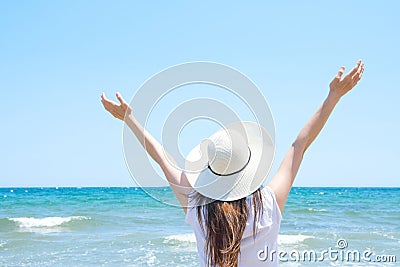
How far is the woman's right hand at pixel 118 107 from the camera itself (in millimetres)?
2078

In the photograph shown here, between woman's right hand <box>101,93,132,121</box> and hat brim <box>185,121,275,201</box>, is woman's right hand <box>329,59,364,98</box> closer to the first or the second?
hat brim <box>185,121,275,201</box>

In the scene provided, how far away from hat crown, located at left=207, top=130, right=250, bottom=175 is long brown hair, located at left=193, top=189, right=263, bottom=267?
4.6 inches

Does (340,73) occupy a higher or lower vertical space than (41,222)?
higher

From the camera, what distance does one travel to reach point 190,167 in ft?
6.44

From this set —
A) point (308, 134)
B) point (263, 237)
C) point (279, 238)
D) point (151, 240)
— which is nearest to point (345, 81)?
point (308, 134)

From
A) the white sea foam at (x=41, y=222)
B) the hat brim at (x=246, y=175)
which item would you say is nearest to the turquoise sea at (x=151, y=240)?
the white sea foam at (x=41, y=222)

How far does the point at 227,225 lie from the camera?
1.81 metres

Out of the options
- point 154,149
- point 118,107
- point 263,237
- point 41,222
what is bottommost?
point 41,222

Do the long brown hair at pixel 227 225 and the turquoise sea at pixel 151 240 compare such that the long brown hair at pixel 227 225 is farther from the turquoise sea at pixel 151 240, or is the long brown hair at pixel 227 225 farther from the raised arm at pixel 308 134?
the turquoise sea at pixel 151 240

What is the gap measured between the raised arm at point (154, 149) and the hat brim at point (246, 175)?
86mm

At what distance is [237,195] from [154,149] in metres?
0.40

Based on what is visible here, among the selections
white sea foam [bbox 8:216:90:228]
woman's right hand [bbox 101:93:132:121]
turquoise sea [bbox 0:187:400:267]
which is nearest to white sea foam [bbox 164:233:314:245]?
turquoise sea [bbox 0:187:400:267]

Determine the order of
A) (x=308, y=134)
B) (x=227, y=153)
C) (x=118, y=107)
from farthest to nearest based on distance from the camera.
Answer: (x=118, y=107), (x=308, y=134), (x=227, y=153)

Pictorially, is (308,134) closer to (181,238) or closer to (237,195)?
(237,195)
